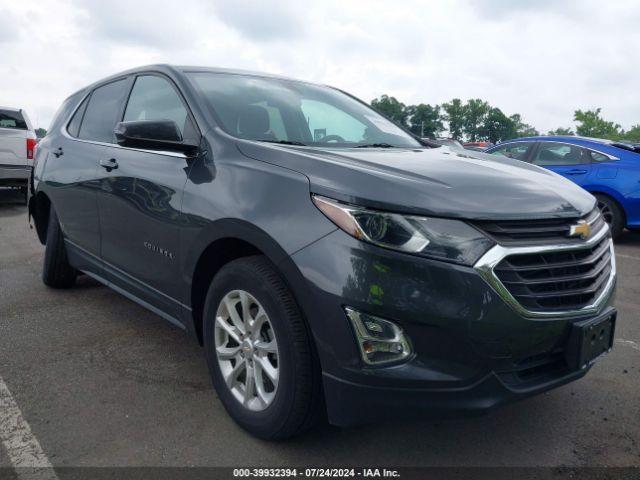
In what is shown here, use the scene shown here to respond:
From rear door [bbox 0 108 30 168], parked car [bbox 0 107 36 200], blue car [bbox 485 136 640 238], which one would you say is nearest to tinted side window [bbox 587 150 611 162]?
blue car [bbox 485 136 640 238]

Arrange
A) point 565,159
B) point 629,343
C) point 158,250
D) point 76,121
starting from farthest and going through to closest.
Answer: point 565,159, point 76,121, point 629,343, point 158,250

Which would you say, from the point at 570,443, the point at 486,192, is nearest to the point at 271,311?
Answer: the point at 486,192

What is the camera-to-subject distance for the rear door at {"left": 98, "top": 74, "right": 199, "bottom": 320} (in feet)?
9.14

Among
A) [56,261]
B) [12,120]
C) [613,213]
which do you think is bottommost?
[56,261]

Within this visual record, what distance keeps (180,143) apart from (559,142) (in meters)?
6.58

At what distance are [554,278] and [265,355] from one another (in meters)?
1.16

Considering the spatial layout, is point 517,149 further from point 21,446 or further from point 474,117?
point 474,117

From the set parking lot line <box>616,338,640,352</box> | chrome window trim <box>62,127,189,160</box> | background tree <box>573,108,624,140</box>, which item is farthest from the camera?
background tree <box>573,108,624,140</box>

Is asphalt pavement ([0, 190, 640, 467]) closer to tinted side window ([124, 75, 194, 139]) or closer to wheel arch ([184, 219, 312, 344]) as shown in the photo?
wheel arch ([184, 219, 312, 344])

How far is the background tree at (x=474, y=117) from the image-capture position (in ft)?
360

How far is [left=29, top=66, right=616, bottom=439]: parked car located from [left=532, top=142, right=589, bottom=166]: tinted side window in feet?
17.1

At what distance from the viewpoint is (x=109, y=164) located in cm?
340

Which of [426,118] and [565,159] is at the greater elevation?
[426,118]

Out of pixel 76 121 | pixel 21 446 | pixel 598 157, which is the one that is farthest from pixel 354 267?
pixel 598 157
